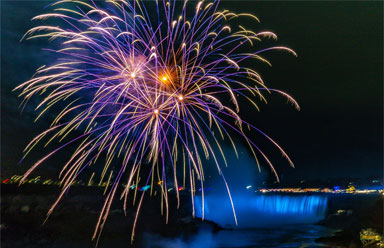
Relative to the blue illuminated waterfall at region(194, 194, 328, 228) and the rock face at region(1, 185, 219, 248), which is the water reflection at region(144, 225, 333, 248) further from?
the blue illuminated waterfall at region(194, 194, 328, 228)

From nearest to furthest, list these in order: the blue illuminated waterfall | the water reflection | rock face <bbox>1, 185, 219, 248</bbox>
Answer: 1. rock face <bbox>1, 185, 219, 248</bbox>
2. the water reflection
3. the blue illuminated waterfall

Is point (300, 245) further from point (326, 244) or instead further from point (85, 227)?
point (85, 227)

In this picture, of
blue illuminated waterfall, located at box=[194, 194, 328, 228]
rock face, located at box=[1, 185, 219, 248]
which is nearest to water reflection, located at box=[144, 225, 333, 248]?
rock face, located at box=[1, 185, 219, 248]

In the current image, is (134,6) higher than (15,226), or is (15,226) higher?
(134,6)

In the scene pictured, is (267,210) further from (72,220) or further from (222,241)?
(72,220)

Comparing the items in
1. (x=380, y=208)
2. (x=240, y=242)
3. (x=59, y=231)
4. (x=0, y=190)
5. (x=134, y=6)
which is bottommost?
(x=240, y=242)

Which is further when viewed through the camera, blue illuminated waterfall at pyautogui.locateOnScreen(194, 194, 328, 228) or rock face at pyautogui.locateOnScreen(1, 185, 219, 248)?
blue illuminated waterfall at pyautogui.locateOnScreen(194, 194, 328, 228)

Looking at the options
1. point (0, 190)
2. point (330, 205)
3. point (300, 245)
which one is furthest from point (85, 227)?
point (330, 205)
